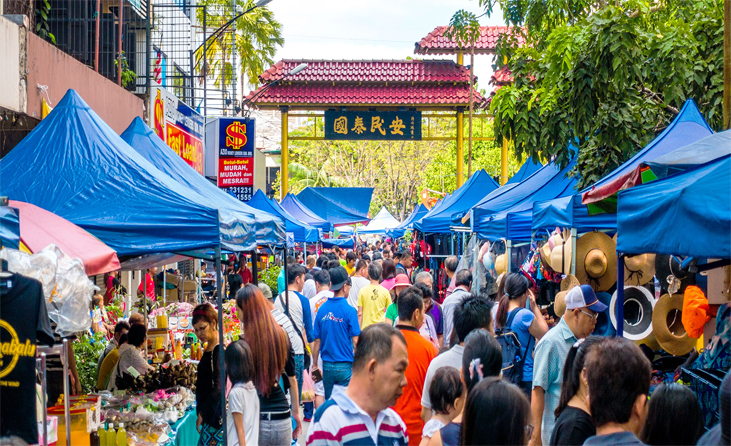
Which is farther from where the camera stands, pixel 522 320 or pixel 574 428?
pixel 522 320

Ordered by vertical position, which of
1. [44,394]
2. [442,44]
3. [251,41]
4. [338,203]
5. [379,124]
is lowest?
[44,394]

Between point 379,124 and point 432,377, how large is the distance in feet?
59.0

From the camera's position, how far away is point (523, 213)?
10.0 metres

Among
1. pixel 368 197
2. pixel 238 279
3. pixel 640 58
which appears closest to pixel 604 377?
pixel 640 58

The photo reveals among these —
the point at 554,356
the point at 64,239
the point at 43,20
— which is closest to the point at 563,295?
the point at 554,356

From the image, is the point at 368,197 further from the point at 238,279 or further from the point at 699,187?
the point at 699,187

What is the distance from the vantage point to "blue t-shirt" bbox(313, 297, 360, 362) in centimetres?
791

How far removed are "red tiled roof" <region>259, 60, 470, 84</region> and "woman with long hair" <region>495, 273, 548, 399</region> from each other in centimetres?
1572

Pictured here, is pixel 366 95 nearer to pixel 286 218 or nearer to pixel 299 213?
pixel 299 213

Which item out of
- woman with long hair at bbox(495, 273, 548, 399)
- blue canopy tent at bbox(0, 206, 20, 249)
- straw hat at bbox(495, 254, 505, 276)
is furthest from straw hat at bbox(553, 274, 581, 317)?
blue canopy tent at bbox(0, 206, 20, 249)

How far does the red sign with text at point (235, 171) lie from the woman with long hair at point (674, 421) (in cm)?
1315

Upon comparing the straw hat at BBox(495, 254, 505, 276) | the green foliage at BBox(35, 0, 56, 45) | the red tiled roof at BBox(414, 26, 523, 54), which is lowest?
the straw hat at BBox(495, 254, 505, 276)

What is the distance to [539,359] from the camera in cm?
500

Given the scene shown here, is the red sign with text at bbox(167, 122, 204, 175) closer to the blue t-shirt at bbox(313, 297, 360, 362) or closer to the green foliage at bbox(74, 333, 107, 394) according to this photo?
the green foliage at bbox(74, 333, 107, 394)
